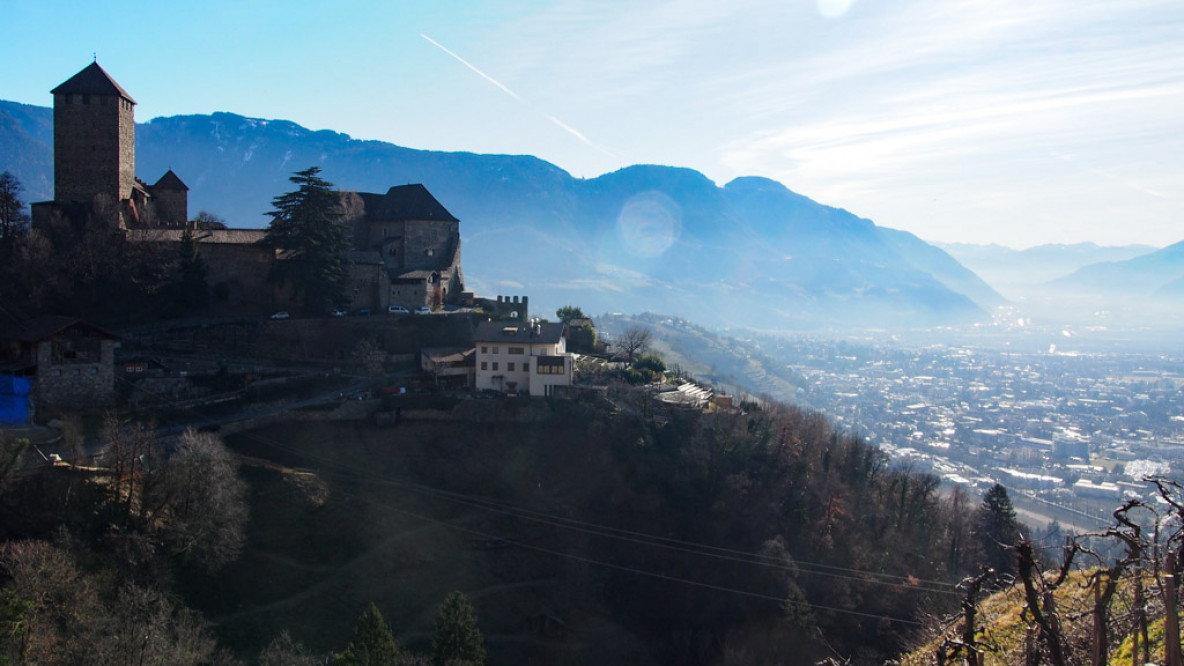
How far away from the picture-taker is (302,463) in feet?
103

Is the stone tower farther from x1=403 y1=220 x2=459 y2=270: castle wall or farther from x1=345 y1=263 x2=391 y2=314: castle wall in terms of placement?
x1=403 y1=220 x2=459 y2=270: castle wall

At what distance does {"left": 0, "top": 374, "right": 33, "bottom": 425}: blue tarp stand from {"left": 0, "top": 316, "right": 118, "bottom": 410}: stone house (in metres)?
0.42

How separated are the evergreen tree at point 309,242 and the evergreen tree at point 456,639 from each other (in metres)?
23.4

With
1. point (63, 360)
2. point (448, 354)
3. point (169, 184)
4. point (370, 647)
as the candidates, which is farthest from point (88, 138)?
point (370, 647)

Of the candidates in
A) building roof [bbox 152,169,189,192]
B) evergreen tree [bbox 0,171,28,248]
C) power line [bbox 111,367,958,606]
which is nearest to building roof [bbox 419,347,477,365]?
power line [bbox 111,367,958,606]

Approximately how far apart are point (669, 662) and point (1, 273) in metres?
33.6

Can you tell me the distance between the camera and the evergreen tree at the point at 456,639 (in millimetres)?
21927

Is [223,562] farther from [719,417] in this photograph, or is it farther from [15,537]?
[719,417]

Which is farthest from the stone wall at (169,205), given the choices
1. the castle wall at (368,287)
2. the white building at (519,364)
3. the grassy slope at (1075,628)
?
the grassy slope at (1075,628)

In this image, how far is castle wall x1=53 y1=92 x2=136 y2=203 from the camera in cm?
3944

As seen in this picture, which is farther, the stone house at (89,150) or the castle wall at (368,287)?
the castle wall at (368,287)

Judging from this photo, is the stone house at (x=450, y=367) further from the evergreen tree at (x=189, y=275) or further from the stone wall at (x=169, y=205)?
the stone wall at (x=169, y=205)

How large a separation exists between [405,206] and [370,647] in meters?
33.4

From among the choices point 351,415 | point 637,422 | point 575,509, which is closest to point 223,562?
point 351,415
